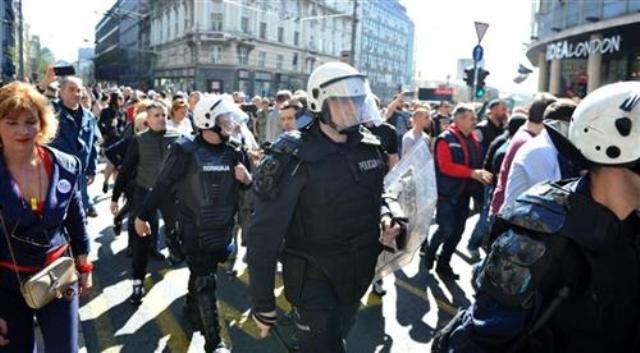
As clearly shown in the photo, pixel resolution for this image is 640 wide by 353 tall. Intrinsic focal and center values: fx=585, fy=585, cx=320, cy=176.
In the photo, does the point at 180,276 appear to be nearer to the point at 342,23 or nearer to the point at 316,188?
the point at 316,188

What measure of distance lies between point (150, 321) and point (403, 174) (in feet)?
8.54

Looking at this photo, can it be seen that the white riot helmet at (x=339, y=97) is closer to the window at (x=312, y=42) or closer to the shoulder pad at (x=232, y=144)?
the shoulder pad at (x=232, y=144)

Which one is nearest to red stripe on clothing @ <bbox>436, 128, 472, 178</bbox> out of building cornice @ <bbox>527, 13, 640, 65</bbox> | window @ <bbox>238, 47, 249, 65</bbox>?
building cornice @ <bbox>527, 13, 640, 65</bbox>

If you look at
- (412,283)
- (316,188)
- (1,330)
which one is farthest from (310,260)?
(412,283)

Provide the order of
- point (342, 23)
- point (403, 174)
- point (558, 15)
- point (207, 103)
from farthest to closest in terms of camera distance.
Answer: point (342, 23)
point (558, 15)
point (207, 103)
point (403, 174)

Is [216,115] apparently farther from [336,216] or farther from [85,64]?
[85,64]

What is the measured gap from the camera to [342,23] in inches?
2958

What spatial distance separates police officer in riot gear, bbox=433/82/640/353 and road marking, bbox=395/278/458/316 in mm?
3837

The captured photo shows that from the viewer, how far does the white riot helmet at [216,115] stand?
420cm

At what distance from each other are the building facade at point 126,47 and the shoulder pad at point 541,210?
59.5m

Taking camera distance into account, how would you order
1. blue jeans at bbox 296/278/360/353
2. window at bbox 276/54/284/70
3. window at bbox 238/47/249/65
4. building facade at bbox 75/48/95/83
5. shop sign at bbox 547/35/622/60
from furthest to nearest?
building facade at bbox 75/48/95/83 < window at bbox 276/54/284/70 < window at bbox 238/47/249/65 < shop sign at bbox 547/35/622/60 < blue jeans at bbox 296/278/360/353

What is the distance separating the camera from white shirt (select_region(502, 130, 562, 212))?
12.1 ft

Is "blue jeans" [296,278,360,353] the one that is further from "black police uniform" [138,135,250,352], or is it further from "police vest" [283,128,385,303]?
"black police uniform" [138,135,250,352]

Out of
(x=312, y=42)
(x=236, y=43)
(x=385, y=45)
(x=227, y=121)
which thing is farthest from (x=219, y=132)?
(x=385, y=45)
